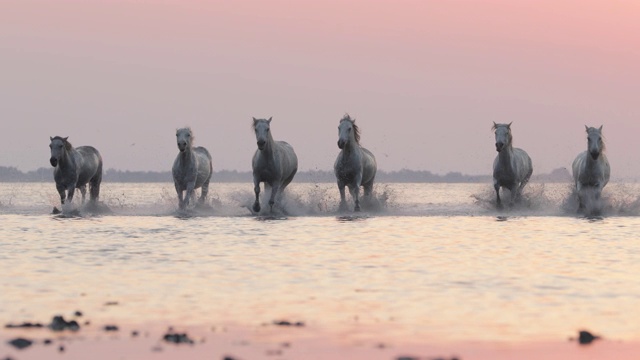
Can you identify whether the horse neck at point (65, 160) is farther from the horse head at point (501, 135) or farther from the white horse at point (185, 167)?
the horse head at point (501, 135)

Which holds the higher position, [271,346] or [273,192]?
[273,192]

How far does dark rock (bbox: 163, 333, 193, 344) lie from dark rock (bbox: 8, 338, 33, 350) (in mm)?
1077

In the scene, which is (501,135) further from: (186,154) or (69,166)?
(69,166)

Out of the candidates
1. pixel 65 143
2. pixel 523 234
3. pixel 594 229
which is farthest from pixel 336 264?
pixel 65 143

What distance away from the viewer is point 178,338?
8891 millimetres

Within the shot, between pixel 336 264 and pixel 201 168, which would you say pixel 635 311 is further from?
pixel 201 168

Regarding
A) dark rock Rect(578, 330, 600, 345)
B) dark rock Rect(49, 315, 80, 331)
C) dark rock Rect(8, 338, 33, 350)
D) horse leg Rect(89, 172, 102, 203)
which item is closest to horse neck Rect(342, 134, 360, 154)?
horse leg Rect(89, 172, 102, 203)

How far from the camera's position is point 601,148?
1103 inches

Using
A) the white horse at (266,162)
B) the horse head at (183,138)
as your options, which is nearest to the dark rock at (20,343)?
the white horse at (266,162)

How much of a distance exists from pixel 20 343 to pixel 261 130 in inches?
769

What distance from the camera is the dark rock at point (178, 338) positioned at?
8844 mm

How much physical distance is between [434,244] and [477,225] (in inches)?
260

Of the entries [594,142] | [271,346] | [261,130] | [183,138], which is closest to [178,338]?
[271,346]

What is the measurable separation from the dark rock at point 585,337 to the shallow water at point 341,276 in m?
0.24
